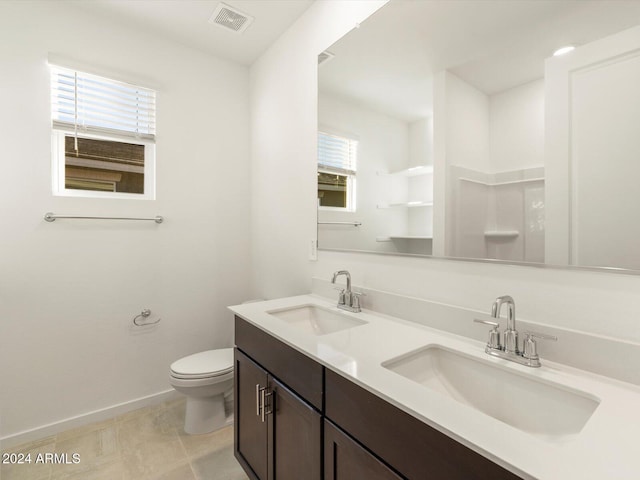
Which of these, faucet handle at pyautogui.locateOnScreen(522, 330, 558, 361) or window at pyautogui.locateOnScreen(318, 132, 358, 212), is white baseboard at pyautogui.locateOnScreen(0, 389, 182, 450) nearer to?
window at pyautogui.locateOnScreen(318, 132, 358, 212)

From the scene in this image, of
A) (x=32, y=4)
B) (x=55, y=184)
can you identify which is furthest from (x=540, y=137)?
(x=32, y=4)

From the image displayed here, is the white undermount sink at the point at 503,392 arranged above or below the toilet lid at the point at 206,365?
above

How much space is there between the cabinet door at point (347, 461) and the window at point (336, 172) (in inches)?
43.8

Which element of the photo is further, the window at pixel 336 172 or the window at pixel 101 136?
the window at pixel 101 136

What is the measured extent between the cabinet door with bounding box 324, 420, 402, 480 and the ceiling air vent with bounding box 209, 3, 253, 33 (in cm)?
233

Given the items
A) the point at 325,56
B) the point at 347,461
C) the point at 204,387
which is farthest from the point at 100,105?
the point at 347,461

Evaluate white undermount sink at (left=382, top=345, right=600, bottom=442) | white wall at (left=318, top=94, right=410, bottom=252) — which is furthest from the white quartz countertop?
white wall at (left=318, top=94, right=410, bottom=252)

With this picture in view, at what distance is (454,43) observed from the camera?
119 centimetres

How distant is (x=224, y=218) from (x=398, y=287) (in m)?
1.65

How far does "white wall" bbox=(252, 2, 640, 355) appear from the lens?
0.86 m

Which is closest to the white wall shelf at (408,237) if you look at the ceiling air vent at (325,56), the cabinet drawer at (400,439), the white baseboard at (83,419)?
the cabinet drawer at (400,439)

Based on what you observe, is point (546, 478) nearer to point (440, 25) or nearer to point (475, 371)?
point (475, 371)

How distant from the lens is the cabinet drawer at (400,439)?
22.6 inches

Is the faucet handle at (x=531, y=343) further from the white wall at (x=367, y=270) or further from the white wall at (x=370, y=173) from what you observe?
the white wall at (x=370, y=173)
